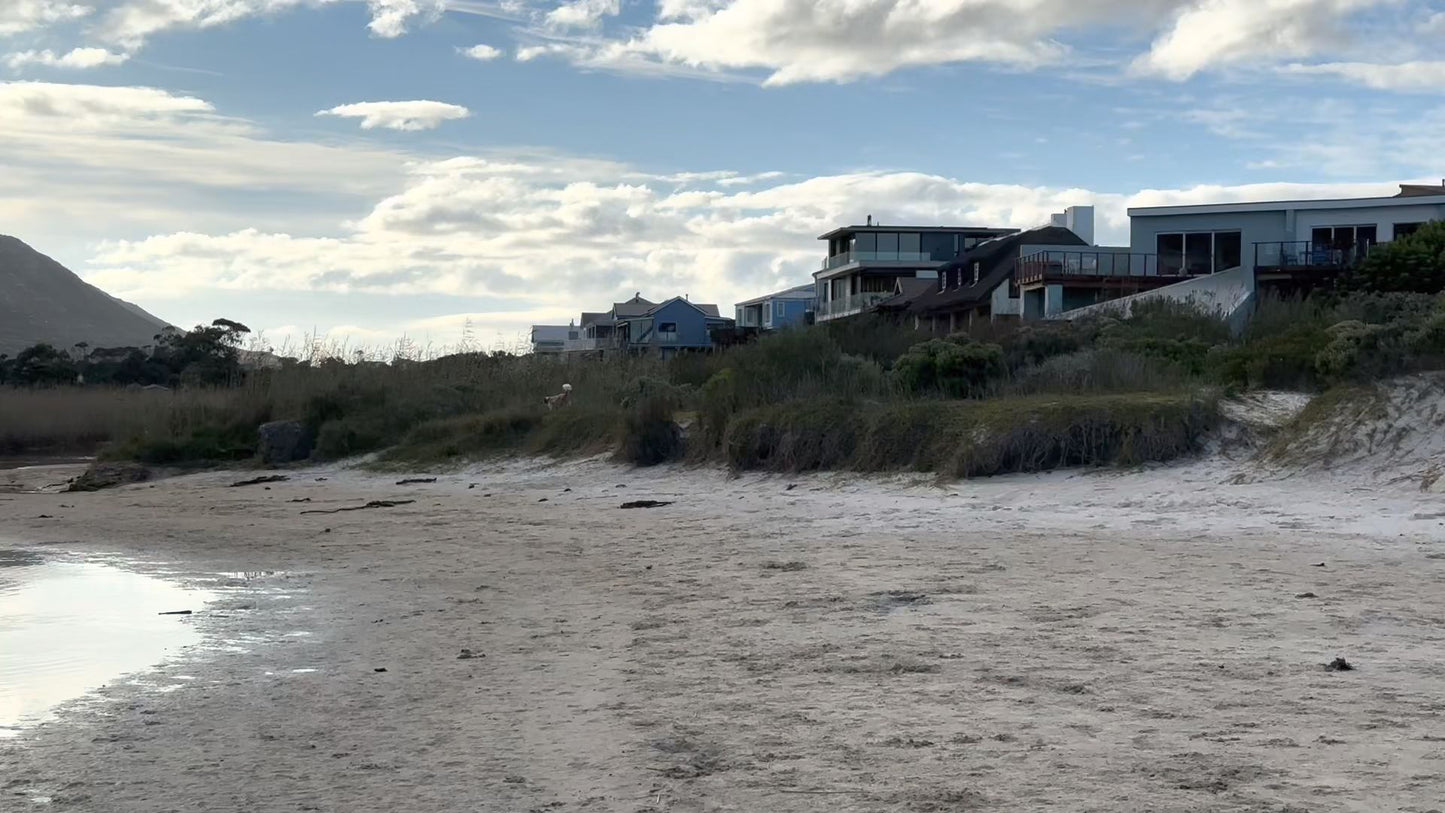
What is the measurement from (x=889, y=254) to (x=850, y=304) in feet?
10.6

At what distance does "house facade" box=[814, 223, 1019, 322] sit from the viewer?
69125 mm

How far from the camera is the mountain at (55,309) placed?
153m

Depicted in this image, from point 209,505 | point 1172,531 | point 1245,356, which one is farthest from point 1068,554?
point 209,505

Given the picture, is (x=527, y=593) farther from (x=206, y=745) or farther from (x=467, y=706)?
(x=206, y=745)

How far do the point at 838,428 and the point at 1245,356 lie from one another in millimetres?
5087

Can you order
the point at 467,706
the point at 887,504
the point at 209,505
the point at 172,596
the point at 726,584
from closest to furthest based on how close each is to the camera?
the point at 467,706
the point at 726,584
the point at 172,596
the point at 887,504
the point at 209,505

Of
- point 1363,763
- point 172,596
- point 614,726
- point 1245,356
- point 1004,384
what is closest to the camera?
point 1363,763

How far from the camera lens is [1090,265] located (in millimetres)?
41781

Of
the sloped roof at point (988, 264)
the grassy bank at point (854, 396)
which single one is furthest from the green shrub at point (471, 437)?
the sloped roof at point (988, 264)

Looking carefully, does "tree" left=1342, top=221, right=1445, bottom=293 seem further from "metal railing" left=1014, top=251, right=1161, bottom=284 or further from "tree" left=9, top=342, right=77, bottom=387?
"tree" left=9, top=342, right=77, bottom=387

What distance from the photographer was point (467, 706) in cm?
649

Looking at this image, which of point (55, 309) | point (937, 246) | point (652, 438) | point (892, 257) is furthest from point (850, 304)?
point (55, 309)

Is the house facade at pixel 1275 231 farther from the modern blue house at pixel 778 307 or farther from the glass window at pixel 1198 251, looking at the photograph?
the modern blue house at pixel 778 307

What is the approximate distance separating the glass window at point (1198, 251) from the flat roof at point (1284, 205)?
0.78 metres
